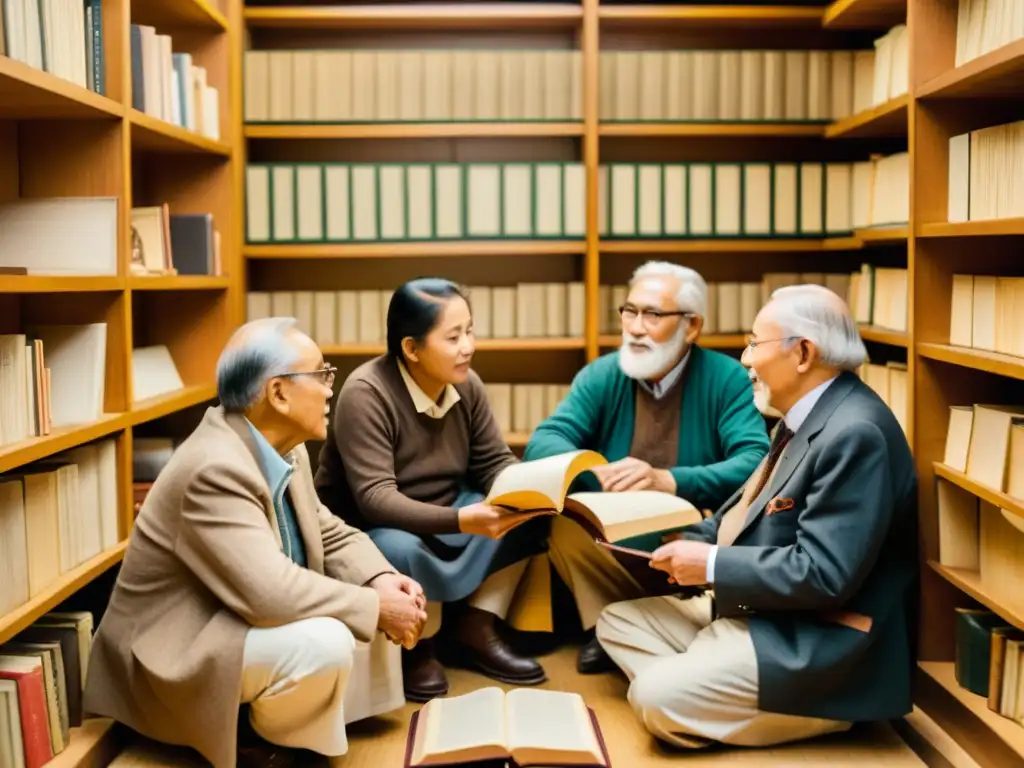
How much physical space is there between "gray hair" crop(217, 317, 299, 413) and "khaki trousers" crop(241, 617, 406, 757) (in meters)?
0.45

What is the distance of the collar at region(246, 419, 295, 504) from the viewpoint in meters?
2.34

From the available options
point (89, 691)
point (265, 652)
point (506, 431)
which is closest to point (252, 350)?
point (265, 652)

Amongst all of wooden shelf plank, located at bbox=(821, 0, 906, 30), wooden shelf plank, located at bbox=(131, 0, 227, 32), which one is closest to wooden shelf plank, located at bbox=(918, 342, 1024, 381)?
wooden shelf plank, located at bbox=(821, 0, 906, 30)

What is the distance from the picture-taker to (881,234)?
334 cm

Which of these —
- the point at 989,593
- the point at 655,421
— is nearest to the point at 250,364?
the point at 655,421

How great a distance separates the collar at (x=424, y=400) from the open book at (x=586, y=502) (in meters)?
0.34

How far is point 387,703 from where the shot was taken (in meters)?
2.67

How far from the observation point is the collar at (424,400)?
3053mm

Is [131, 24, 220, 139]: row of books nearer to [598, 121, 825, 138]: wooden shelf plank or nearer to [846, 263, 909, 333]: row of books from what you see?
[598, 121, 825, 138]: wooden shelf plank

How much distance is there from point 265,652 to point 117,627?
0.32m

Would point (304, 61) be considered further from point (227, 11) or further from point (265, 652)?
point (265, 652)

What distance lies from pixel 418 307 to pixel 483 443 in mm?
450

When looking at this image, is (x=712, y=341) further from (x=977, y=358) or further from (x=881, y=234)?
(x=977, y=358)

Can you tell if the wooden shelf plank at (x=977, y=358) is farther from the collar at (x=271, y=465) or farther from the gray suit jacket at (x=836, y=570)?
the collar at (x=271, y=465)
